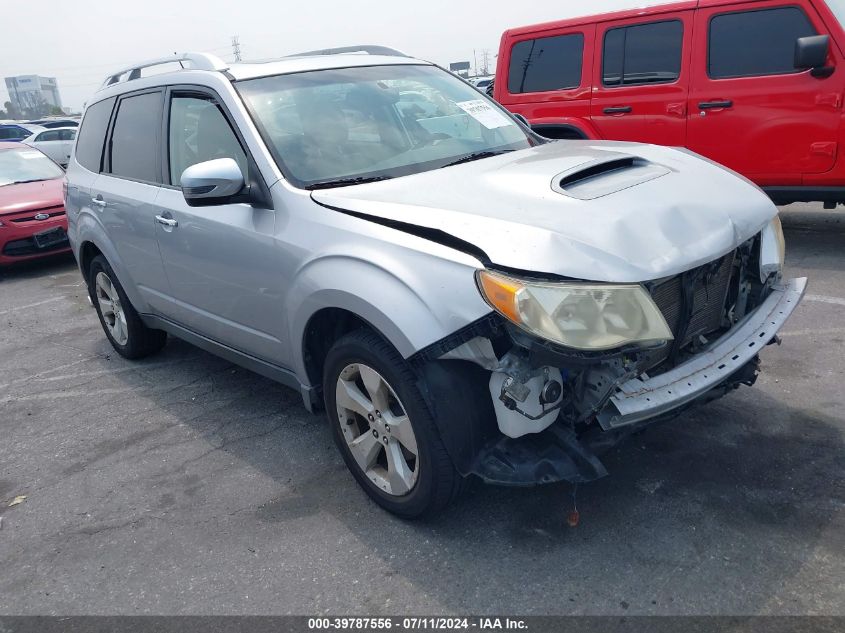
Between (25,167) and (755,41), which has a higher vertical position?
(755,41)

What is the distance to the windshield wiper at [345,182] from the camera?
311cm

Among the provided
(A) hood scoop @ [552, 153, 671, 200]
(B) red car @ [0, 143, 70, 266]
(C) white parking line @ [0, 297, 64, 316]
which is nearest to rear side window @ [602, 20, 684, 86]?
(A) hood scoop @ [552, 153, 671, 200]

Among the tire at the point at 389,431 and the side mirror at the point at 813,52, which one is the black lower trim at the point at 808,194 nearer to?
the side mirror at the point at 813,52

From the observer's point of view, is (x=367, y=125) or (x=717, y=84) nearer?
(x=367, y=125)

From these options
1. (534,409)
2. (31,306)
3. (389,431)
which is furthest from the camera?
(31,306)

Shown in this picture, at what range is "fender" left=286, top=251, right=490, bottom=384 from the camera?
2.44 m

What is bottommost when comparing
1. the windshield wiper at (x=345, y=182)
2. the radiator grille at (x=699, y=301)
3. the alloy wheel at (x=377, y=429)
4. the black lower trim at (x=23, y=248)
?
the black lower trim at (x=23, y=248)

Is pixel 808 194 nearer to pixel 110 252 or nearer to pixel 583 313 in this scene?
pixel 583 313

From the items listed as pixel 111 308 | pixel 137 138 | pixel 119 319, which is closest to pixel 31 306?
pixel 111 308

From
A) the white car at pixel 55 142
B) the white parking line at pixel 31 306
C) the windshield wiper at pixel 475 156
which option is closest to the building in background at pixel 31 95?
the white car at pixel 55 142

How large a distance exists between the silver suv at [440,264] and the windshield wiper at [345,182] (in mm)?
17

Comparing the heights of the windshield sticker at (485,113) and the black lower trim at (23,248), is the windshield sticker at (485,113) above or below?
above

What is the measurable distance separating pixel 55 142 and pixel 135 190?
19.7m

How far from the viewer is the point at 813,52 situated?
555 cm
